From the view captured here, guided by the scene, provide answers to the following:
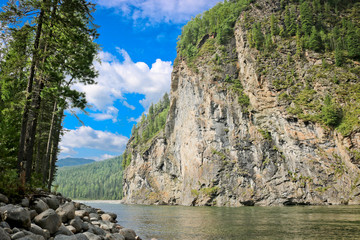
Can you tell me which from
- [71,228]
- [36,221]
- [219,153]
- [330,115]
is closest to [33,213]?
[36,221]

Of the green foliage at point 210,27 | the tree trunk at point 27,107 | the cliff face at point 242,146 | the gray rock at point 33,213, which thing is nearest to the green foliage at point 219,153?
the cliff face at point 242,146

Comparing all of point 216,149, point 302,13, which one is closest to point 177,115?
point 216,149

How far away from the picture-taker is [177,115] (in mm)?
93812

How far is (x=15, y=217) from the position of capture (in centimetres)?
655

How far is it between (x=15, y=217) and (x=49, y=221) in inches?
52.2

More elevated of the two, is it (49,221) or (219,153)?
(219,153)

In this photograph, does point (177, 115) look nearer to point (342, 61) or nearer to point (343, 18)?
point (342, 61)

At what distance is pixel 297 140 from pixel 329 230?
44.5m

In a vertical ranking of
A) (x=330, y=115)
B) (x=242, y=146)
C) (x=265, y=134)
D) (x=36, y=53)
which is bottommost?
(x=36, y=53)

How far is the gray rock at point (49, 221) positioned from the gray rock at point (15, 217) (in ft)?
2.89

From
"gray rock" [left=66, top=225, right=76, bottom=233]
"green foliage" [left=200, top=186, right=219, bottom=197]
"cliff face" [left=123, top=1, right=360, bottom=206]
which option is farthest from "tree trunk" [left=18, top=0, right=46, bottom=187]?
"green foliage" [left=200, top=186, right=219, bottom=197]

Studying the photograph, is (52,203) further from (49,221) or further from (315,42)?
(315,42)

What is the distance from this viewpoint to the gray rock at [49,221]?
7570mm

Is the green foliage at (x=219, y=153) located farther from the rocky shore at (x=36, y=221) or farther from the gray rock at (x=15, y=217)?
the gray rock at (x=15, y=217)
